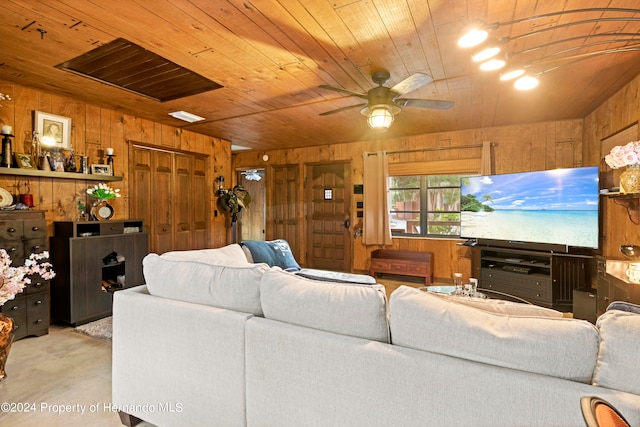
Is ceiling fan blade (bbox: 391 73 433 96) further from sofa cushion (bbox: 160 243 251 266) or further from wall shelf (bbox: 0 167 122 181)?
wall shelf (bbox: 0 167 122 181)

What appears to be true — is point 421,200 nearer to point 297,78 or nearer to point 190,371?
point 297,78

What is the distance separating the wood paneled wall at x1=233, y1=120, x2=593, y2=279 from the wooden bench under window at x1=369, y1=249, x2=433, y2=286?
7.8 inches

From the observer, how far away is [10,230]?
275 cm

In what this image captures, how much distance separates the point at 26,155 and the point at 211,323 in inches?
122

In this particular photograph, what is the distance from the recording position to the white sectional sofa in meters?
0.93

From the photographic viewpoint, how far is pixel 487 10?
6.28ft

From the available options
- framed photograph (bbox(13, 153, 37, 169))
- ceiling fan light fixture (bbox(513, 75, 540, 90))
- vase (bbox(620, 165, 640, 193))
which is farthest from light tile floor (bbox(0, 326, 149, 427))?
vase (bbox(620, 165, 640, 193))

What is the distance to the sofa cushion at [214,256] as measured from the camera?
1.95 meters

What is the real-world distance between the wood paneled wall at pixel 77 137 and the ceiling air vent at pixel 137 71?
858mm

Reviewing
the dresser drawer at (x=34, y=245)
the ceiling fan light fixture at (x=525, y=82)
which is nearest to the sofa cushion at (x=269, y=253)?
the dresser drawer at (x=34, y=245)

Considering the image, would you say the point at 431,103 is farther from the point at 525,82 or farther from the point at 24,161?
the point at 24,161

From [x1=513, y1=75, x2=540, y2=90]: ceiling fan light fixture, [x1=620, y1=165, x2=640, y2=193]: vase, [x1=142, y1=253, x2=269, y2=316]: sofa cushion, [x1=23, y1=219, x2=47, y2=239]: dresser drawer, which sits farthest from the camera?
[x1=23, y1=219, x2=47, y2=239]: dresser drawer

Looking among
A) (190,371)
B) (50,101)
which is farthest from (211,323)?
(50,101)

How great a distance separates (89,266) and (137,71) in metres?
2.03
